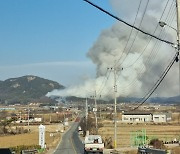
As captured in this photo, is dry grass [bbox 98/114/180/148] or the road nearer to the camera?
the road

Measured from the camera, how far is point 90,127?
386ft

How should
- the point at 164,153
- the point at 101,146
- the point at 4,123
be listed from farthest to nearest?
the point at 4,123 → the point at 101,146 → the point at 164,153

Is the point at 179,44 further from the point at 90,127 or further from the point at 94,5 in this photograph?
the point at 90,127

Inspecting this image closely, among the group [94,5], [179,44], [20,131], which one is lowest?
[20,131]

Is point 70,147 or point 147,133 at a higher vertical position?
point 70,147

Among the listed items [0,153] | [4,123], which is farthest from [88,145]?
[4,123]

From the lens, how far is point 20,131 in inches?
5340

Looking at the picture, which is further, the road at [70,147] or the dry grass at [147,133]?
the dry grass at [147,133]

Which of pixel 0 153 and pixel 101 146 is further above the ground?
pixel 0 153

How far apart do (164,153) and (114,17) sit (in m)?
17.3

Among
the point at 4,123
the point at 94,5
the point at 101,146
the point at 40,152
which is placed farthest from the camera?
the point at 4,123

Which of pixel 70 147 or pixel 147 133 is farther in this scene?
pixel 147 133

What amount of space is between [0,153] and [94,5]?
7306 mm

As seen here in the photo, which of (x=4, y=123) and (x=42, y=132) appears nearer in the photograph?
(x=42, y=132)
